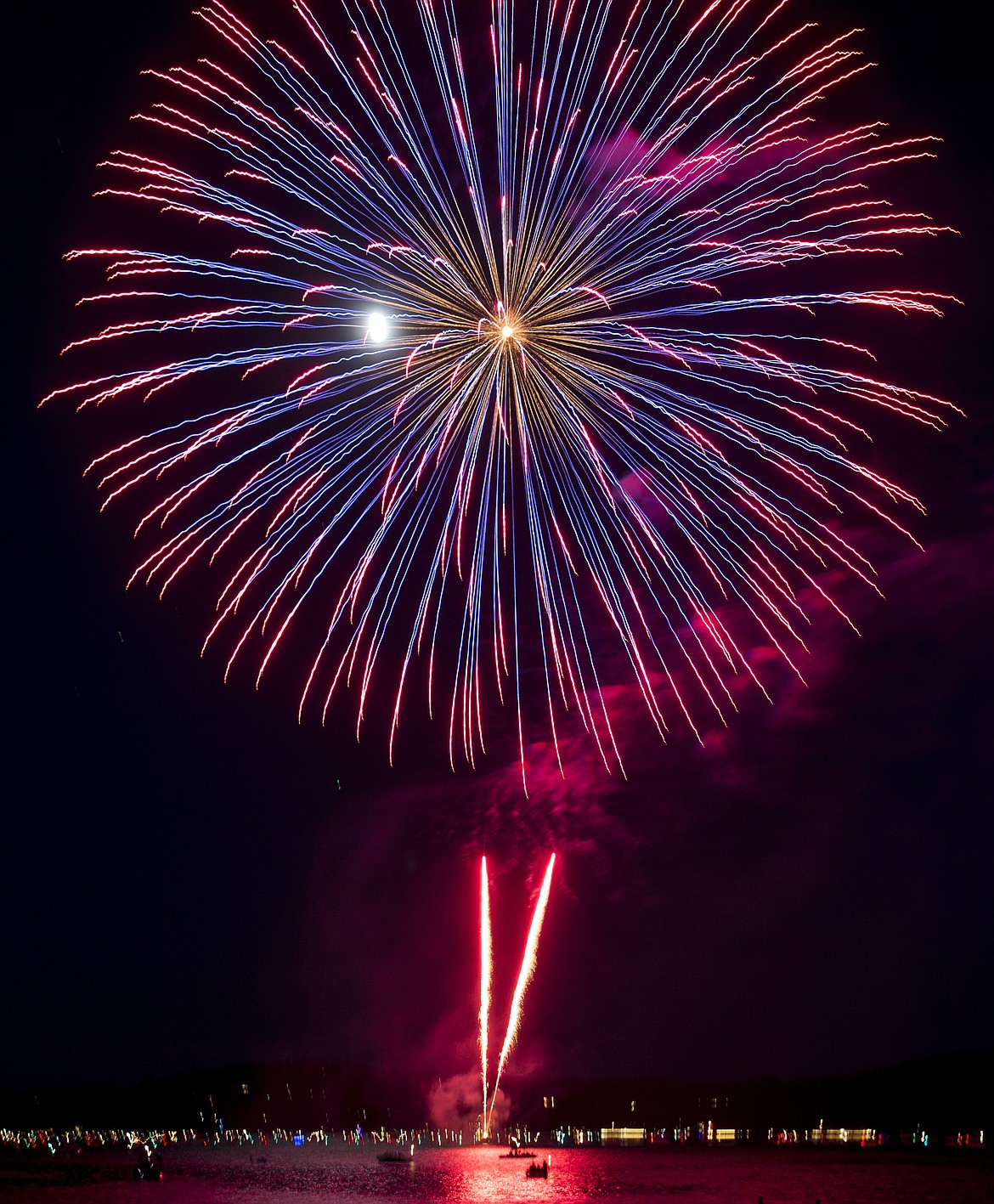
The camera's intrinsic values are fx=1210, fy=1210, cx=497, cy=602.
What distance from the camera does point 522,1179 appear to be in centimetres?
7200

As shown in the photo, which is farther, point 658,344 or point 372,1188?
point 372,1188

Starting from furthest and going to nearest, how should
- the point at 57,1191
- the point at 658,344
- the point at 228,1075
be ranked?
1. the point at 228,1075
2. the point at 57,1191
3. the point at 658,344

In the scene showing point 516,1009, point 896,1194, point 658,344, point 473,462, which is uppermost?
point 658,344

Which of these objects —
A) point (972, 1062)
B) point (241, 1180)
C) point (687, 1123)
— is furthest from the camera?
point (687, 1123)

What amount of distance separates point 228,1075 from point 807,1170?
3179 inches

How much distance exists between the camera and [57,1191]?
50562 mm

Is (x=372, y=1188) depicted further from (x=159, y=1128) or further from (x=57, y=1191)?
(x=159, y=1128)

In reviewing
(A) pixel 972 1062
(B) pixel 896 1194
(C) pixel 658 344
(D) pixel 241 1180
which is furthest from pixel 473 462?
(A) pixel 972 1062

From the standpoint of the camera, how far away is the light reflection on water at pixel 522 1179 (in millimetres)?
53281

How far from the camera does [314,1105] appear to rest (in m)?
137

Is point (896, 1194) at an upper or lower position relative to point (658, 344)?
lower

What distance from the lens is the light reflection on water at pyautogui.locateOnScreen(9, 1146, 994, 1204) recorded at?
175 ft

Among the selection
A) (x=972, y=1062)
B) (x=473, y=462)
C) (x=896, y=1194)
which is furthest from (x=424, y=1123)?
(x=473, y=462)

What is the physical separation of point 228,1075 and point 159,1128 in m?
13.5
